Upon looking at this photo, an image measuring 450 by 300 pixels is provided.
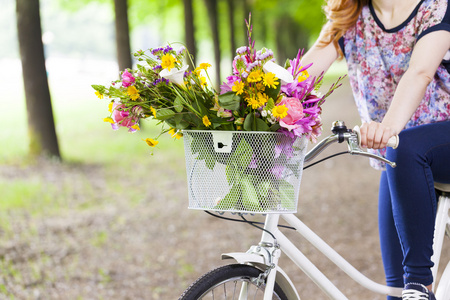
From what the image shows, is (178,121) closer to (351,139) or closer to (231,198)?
(231,198)

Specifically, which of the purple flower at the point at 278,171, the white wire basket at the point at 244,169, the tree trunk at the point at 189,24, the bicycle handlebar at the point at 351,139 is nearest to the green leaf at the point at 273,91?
the white wire basket at the point at 244,169

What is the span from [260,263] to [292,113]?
2.16 feet

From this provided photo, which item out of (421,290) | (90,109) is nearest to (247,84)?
(421,290)

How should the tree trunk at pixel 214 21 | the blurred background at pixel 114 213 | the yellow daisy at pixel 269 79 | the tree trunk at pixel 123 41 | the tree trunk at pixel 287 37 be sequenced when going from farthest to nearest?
the tree trunk at pixel 287 37 → the tree trunk at pixel 214 21 → the tree trunk at pixel 123 41 → the blurred background at pixel 114 213 → the yellow daisy at pixel 269 79

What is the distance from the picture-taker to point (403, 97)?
7.35 ft

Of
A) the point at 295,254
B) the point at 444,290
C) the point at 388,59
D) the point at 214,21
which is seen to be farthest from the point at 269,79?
the point at 214,21

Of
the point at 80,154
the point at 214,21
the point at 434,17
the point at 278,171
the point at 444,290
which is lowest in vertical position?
the point at 80,154

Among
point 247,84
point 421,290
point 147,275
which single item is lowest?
point 147,275

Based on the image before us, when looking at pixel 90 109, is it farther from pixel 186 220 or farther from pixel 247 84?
pixel 247 84

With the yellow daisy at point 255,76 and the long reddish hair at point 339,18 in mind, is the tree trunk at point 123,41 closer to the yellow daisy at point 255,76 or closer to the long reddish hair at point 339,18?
the long reddish hair at point 339,18

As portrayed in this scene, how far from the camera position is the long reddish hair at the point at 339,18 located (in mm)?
2574

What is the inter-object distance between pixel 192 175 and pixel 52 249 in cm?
385

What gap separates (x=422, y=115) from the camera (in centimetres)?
252

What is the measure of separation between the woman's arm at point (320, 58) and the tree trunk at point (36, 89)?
291 inches
